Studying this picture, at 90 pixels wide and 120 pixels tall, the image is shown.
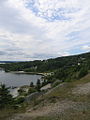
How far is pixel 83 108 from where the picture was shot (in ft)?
38.1

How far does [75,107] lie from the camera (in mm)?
12062

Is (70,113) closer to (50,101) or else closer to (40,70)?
(50,101)

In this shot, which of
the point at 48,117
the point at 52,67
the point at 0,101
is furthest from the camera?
the point at 52,67

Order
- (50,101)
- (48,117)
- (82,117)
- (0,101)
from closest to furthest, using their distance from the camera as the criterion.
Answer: (82,117), (48,117), (50,101), (0,101)

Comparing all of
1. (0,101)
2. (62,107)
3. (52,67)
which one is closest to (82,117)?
(62,107)

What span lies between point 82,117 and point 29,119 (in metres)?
3.38

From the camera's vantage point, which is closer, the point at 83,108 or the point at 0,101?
the point at 83,108

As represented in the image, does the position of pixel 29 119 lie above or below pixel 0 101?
above

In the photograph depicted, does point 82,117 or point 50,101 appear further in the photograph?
point 50,101

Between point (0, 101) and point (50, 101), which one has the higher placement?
point (50, 101)

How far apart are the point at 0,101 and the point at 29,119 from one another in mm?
13420

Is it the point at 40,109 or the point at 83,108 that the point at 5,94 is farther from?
the point at 83,108

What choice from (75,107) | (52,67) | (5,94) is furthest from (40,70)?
(75,107)

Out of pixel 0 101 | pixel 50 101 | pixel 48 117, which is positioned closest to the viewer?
pixel 48 117
